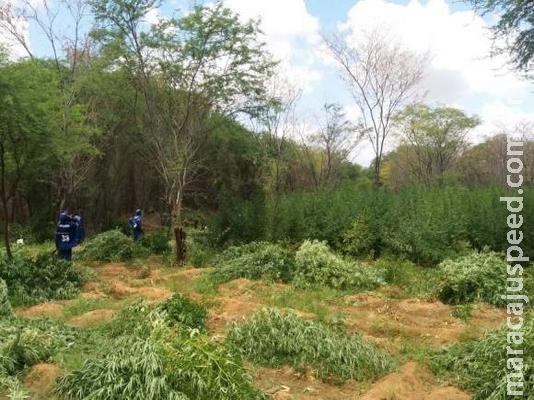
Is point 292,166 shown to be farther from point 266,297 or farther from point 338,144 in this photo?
point 266,297

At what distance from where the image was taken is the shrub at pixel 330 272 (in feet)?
30.6

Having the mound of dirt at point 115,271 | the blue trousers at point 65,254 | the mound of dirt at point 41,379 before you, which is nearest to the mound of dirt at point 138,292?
the mound of dirt at point 115,271

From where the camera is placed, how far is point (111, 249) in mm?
13484

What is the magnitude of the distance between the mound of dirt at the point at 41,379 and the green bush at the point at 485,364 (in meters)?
3.37

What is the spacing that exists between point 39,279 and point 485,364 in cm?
712

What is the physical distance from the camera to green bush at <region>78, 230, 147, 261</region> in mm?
13312

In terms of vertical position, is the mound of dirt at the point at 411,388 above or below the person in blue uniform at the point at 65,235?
below

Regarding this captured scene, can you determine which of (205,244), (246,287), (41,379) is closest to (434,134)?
(205,244)

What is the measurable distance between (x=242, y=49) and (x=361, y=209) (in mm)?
4826

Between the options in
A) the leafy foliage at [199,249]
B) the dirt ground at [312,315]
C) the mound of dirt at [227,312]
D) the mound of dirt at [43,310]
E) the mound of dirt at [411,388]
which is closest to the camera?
the mound of dirt at [411,388]

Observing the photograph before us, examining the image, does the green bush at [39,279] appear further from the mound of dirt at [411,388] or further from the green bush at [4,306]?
the mound of dirt at [411,388]

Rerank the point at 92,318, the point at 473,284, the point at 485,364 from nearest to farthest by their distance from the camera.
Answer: the point at 485,364 → the point at 92,318 → the point at 473,284

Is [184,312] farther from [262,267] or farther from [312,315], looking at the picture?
[262,267]

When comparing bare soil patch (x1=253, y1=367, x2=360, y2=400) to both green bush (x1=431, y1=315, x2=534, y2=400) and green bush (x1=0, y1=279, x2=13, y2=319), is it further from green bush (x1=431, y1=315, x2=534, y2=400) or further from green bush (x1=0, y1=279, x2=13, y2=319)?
green bush (x1=0, y1=279, x2=13, y2=319)
